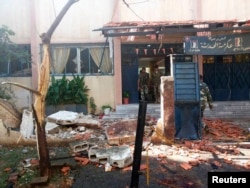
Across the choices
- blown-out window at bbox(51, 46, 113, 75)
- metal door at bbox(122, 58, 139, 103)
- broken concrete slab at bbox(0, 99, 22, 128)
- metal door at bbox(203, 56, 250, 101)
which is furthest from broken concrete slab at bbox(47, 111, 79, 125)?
metal door at bbox(203, 56, 250, 101)

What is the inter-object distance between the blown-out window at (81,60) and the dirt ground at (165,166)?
5976mm

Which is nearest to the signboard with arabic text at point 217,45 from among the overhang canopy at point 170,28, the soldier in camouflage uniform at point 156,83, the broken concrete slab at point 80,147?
the overhang canopy at point 170,28

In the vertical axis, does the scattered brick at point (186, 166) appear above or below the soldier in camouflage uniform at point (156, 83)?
below

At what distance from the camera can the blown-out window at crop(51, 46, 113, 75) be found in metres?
13.2

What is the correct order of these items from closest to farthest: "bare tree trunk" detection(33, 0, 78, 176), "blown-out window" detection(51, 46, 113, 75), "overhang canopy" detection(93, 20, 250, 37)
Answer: "bare tree trunk" detection(33, 0, 78, 176)
"overhang canopy" detection(93, 20, 250, 37)
"blown-out window" detection(51, 46, 113, 75)

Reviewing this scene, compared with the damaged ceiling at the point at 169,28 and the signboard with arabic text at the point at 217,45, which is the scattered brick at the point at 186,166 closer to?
the signboard with arabic text at the point at 217,45

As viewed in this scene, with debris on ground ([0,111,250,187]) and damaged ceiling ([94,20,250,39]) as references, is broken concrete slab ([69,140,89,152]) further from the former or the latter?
damaged ceiling ([94,20,250,39])

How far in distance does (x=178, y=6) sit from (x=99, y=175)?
966cm

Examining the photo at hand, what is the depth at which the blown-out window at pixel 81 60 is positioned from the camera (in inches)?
521

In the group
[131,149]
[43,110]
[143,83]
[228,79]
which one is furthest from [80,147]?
[228,79]

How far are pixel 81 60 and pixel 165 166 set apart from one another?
8.44 m

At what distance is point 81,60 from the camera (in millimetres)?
13367

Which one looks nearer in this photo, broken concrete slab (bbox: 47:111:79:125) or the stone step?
broken concrete slab (bbox: 47:111:79:125)

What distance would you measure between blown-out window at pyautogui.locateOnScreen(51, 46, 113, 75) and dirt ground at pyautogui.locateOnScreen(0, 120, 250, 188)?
19.6ft
